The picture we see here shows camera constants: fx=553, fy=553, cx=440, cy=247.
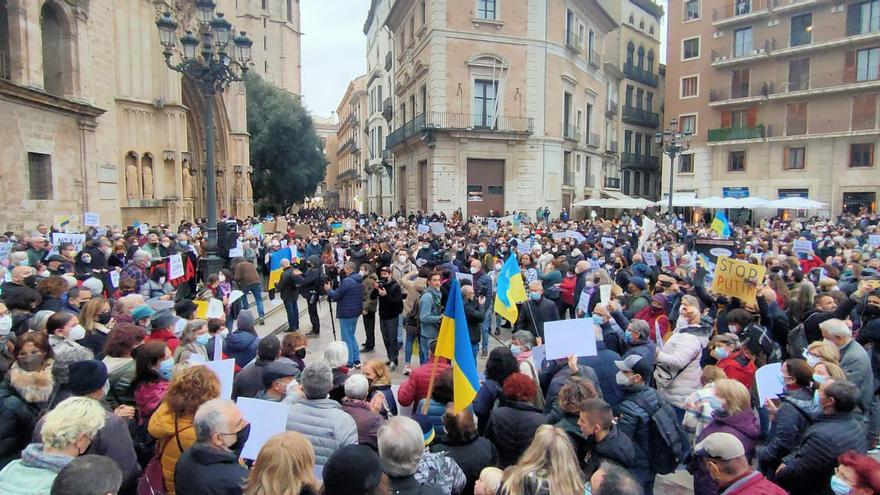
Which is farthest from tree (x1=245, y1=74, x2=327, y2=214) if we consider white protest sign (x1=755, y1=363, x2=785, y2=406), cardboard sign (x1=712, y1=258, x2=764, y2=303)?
white protest sign (x1=755, y1=363, x2=785, y2=406)

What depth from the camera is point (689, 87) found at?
41031 millimetres

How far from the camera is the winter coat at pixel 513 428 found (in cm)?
367

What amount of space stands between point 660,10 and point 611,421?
2048 inches

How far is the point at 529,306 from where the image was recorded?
763 centimetres

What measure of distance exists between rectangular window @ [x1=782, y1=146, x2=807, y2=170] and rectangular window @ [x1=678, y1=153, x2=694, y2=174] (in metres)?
5.97

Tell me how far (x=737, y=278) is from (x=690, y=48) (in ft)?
131

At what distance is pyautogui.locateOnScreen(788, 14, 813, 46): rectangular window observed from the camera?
35.6 metres

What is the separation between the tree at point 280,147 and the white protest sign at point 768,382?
3591cm

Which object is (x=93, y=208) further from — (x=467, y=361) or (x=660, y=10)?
(x=660, y=10)

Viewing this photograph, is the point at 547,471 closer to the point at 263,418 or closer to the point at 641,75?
the point at 263,418

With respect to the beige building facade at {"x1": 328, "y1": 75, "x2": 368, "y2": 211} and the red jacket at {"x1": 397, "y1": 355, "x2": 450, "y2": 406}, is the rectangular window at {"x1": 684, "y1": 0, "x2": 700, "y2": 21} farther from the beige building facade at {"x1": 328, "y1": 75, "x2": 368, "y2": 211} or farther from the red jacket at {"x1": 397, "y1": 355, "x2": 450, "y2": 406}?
the red jacket at {"x1": 397, "y1": 355, "x2": 450, "y2": 406}

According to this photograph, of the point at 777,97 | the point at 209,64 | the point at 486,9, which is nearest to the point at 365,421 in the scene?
the point at 209,64

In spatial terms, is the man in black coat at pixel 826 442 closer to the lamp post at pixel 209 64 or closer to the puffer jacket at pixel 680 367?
the puffer jacket at pixel 680 367

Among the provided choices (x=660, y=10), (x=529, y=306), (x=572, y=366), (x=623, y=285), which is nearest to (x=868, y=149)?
(x=660, y=10)
